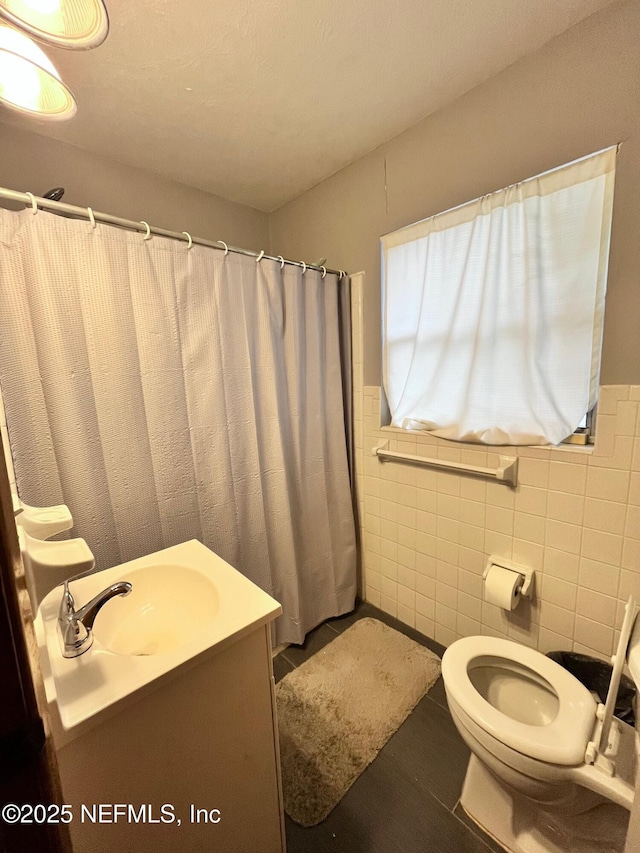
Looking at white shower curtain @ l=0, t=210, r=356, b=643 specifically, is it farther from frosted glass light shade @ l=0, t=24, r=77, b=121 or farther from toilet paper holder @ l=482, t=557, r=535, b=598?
toilet paper holder @ l=482, t=557, r=535, b=598

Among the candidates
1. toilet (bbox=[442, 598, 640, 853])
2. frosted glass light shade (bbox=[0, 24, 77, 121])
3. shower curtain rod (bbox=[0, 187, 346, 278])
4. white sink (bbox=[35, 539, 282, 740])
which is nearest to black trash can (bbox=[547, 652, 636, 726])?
toilet (bbox=[442, 598, 640, 853])

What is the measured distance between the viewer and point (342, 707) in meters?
1.43

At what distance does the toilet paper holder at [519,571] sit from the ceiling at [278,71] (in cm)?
183

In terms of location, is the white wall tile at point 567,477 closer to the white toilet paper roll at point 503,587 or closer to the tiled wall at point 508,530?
the tiled wall at point 508,530

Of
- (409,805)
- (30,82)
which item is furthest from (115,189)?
(409,805)

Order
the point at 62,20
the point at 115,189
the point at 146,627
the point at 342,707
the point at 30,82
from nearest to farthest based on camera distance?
the point at 62,20
the point at 30,82
the point at 146,627
the point at 342,707
the point at 115,189

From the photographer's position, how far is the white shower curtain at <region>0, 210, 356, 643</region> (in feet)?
3.66

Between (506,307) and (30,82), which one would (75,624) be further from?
(506,307)

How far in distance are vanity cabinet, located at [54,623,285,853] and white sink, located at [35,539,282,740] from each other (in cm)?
2

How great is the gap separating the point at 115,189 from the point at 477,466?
2.06m

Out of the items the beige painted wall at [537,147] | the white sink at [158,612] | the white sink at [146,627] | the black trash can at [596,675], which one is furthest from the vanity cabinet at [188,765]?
the beige painted wall at [537,147]

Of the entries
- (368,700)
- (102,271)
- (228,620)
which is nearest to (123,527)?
(228,620)

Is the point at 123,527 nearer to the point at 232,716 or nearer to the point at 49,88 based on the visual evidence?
the point at 232,716

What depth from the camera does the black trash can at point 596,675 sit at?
3.59ft
